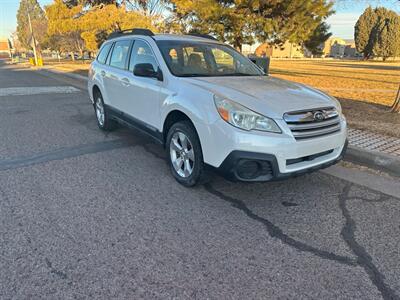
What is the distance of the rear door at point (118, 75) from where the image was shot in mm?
5117

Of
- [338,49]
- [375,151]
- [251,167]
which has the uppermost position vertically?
[251,167]

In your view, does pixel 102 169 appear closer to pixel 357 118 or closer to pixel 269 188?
pixel 269 188

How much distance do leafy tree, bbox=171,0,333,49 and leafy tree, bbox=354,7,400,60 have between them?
147 ft

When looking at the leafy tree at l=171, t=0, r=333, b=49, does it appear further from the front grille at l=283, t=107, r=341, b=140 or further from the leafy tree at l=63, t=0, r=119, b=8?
the leafy tree at l=63, t=0, r=119, b=8

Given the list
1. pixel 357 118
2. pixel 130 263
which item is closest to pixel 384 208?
pixel 130 263

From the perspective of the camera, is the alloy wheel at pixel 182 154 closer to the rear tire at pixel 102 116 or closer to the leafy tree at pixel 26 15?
the rear tire at pixel 102 116

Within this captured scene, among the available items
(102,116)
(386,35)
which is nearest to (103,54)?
(102,116)

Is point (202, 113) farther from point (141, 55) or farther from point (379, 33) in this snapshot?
point (379, 33)

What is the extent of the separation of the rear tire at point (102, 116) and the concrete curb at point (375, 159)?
4162mm

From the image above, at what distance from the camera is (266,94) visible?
3.56 meters

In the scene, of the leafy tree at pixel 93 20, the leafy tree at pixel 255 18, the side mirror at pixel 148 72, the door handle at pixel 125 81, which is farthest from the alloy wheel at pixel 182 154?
the leafy tree at pixel 93 20

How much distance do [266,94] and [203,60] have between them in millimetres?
1408

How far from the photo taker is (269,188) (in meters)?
3.94

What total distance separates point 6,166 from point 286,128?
3.77 metres
